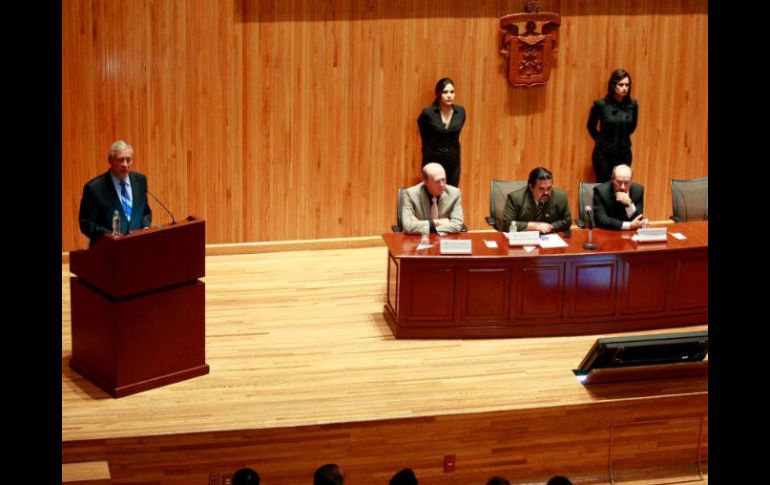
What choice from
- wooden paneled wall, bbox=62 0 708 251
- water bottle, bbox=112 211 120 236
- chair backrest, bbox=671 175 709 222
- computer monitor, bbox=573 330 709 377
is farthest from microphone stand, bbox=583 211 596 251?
water bottle, bbox=112 211 120 236

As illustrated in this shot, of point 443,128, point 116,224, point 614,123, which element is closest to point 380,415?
point 116,224

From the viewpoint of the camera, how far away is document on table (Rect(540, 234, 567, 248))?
21.7ft

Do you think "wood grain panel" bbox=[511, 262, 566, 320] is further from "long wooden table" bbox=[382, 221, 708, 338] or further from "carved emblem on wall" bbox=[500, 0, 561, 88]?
"carved emblem on wall" bbox=[500, 0, 561, 88]

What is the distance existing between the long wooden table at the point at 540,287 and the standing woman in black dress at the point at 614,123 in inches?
64.5

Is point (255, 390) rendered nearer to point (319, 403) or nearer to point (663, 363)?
point (319, 403)

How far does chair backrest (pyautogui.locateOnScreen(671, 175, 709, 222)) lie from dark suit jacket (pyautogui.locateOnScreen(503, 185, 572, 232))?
3.47ft

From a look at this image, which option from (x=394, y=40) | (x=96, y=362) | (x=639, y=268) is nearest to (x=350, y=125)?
(x=394, y=40)

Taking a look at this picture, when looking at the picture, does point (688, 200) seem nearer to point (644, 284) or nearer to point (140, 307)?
point (644, 284)

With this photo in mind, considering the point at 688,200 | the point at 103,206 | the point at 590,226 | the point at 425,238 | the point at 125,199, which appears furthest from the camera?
the point at 688,200

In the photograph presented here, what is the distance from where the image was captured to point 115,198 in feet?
18.5

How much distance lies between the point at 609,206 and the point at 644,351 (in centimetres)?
Result: 159

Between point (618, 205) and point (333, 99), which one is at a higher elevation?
point (333, 99)

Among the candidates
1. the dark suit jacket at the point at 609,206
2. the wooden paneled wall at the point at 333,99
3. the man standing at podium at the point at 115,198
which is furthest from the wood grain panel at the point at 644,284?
the man standing at podium at the point at 115,198

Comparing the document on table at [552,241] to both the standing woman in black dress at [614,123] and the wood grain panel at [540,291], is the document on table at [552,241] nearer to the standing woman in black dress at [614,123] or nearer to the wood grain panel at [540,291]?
the wood grain panel at [540,291]
